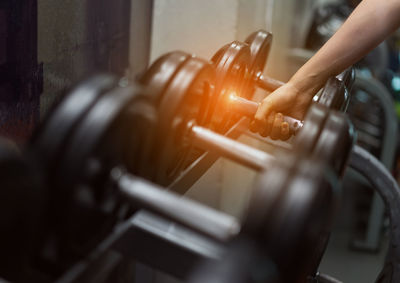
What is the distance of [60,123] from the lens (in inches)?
22.6

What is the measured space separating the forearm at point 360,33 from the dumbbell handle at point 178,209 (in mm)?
525

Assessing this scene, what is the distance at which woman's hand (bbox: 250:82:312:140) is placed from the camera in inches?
40.2

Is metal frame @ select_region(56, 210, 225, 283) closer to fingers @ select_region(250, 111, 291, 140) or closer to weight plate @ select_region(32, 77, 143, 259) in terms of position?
weight plate @ select_region(32, 77, 143, 259)

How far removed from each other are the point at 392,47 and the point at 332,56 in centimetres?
279

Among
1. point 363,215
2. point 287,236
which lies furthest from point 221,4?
point 363,215

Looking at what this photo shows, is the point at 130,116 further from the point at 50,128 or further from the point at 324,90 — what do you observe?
the point at 324,90

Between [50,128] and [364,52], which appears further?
[364,52]

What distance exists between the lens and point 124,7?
60.7 inches

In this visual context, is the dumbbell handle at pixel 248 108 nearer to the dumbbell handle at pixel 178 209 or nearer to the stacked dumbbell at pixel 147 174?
the stacked dumbbell at pixel 147 174

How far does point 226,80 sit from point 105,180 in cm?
40

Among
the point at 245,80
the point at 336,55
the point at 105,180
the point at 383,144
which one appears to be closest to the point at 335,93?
the point at 336,55

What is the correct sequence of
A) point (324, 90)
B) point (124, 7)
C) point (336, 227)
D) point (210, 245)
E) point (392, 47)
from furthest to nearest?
point (392, 47)
point (336, 227)
point (124, 7)
point (324, 90)
point (210, 245)

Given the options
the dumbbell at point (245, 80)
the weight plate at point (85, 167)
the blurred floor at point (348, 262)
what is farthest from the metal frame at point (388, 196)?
the blurred floor at point (348, 262)

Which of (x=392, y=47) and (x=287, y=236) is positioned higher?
(x=287, y=236)
